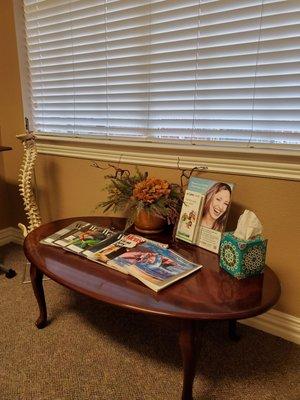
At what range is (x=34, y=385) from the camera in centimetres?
123

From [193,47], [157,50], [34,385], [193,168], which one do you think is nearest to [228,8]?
[193,47]

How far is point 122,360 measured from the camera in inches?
53.2

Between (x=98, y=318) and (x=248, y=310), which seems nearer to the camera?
(x=248, y=310)

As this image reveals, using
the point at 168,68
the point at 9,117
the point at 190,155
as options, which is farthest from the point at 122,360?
the point at 9,117

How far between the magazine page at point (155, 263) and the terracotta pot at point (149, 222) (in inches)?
7.1

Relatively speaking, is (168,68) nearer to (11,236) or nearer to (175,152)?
(175,152)

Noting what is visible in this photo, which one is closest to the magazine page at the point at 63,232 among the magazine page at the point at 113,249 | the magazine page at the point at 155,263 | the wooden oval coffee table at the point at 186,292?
the wooden oval coffee table at the point at 186,292

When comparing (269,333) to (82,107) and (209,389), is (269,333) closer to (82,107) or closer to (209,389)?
(209,389)

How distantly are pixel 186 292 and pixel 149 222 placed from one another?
0.53 m

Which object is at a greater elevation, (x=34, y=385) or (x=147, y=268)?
(x=147, y=268)

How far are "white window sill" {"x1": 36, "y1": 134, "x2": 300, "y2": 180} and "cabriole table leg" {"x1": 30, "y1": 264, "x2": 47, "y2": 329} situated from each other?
2.64ft

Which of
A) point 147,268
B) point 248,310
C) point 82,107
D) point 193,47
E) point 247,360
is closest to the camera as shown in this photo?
point 248,310

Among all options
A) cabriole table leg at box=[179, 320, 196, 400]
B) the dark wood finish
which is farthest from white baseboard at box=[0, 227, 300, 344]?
cabriole table leg at box=[179, 320, 196, 400]

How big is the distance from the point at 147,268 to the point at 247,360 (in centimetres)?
67
